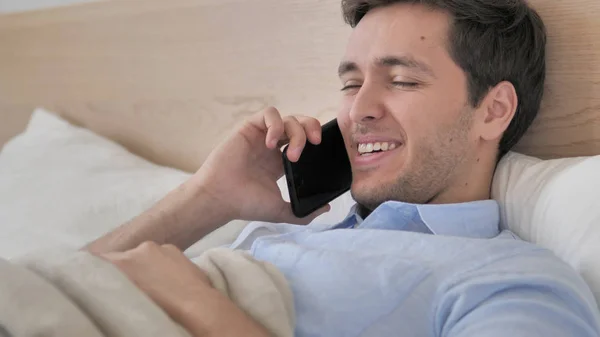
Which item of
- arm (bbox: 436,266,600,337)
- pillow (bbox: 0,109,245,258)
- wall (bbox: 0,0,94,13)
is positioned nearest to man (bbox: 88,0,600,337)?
arm (bbox: 436,266,600,337)

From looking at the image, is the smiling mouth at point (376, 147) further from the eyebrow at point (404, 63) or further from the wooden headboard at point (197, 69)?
the wooden headboard at point (197, 69)

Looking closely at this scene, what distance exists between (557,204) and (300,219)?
44 cm

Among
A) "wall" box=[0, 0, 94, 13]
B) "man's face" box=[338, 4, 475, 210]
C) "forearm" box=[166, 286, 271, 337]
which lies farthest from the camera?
"wall" box=[0, 0, 94, 13]

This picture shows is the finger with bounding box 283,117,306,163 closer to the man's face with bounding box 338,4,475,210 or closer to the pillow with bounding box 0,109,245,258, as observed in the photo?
the man's face with bounding box 338,4,475,210

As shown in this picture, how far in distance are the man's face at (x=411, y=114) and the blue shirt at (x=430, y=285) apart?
7cm

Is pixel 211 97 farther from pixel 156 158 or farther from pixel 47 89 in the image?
pixel 47 89

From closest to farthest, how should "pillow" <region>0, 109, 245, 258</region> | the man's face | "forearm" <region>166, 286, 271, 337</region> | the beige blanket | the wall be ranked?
1. the beige blanket
2. "forearm" <region>166, 286, 271, 337</region>
3. the man's face
4. "pillow" <region>0, 109, 245, 258</region>
5. the wall

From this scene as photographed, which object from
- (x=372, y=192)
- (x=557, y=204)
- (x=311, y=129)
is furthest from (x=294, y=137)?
(x=557, y=204)

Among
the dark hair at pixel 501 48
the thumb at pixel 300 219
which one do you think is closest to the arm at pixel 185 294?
the thumb at pixel 300 219

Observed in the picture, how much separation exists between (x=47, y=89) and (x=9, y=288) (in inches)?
Answer: 56.6

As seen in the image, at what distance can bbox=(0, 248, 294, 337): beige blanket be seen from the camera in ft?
1.79

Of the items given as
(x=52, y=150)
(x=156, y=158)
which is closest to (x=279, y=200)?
(x=156, y=158)

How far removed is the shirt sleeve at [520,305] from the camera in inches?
26.2

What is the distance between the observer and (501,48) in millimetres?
1033
